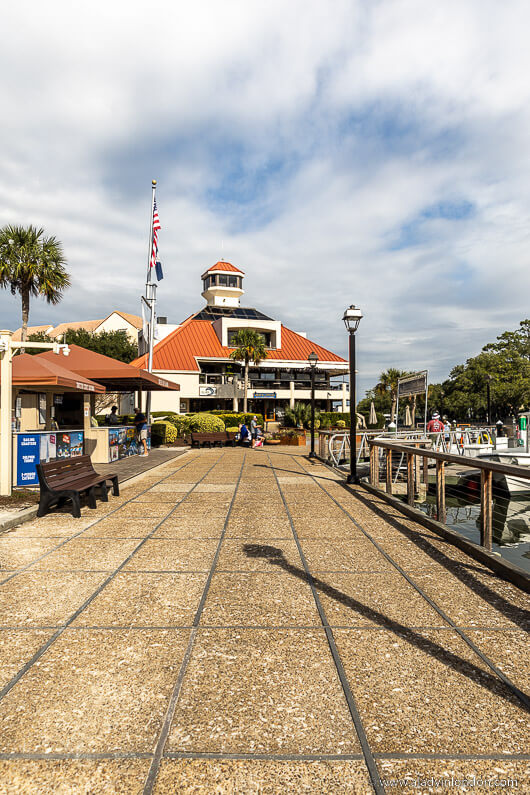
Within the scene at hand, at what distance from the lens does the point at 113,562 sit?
220 inches

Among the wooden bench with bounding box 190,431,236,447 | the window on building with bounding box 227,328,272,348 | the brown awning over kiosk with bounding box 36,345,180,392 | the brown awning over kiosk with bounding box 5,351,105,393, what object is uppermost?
the window on building with bounding box 227,328,272,348

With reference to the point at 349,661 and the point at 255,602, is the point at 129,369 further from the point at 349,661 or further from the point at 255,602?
the point at 349,661

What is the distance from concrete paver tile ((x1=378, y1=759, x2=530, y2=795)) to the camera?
7.36ft

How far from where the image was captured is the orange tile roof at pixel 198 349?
45125 millimetres

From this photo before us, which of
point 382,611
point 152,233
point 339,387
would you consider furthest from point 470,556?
Result: point 339,387

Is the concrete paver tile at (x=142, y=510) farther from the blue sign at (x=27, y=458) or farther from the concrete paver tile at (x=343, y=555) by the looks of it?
the concrete paver tile at (x=343, y=555)

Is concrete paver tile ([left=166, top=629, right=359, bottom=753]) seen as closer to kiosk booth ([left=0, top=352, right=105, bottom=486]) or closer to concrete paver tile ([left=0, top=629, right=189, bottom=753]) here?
concrete paver tile ([left=0, top=629, right=189, bottom=753])

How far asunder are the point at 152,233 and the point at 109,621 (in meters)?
24.9

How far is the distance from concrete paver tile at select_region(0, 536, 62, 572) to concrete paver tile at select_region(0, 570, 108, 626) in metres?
0.41

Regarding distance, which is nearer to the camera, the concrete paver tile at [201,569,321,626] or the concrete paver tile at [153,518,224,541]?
the concrete paver tile at [201,569,321,626]

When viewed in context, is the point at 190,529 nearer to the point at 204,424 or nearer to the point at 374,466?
the point at 374,466

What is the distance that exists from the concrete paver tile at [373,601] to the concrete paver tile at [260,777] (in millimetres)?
1652

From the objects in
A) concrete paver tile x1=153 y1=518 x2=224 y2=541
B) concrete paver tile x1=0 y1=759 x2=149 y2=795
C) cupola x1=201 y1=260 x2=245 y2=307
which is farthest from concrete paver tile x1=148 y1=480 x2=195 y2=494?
cupola x1=201 y1=260 x2=245 y2=307

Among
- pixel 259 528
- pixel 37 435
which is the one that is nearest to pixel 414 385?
pixel 37 435
